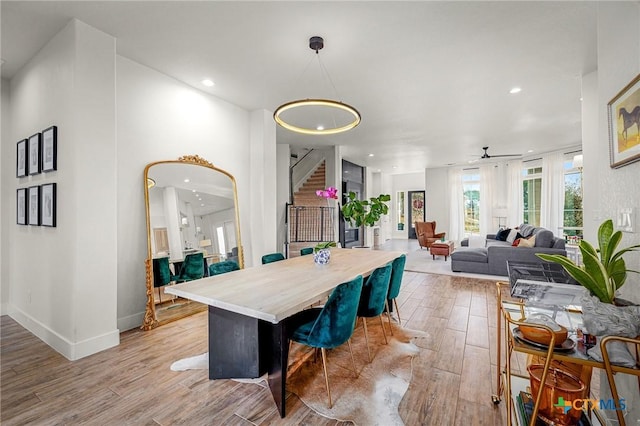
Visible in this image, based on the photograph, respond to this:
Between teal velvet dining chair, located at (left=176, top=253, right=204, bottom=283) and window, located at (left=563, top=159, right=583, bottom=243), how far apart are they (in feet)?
28.9

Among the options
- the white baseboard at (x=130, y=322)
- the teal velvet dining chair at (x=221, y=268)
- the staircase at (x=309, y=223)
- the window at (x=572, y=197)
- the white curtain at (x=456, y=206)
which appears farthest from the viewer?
the white curtain at (x=456, y=206)

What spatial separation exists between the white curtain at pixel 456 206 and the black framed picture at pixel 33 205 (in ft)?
34.2

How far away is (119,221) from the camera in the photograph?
2.99 meters

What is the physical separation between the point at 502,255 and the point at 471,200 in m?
5.13

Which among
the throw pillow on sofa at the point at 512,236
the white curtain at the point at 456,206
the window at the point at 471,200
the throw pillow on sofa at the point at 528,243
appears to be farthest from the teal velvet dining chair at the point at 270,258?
the window at the point at 471,200

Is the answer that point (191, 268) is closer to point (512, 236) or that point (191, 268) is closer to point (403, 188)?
point (512, 236)

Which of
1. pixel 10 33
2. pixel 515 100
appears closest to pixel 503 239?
pixel 515 100

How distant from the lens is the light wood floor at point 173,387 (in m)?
1.71

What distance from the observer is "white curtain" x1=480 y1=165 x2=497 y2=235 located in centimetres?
918

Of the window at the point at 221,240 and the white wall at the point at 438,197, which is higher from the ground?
the white wall at the point at 438,197

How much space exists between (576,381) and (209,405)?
2070mm

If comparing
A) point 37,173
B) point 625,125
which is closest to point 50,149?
point 37,173

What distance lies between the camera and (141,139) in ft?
10.5

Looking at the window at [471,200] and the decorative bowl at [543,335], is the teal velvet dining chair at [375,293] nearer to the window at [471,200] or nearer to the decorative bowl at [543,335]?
the decorative bowl at [543,335]
